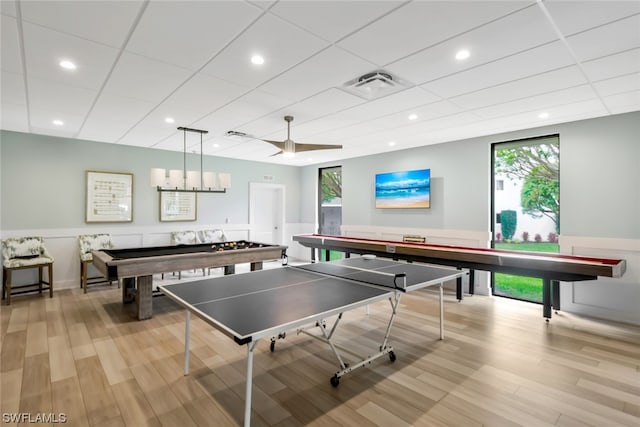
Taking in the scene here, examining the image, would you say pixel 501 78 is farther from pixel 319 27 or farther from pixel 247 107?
pixel 247 107

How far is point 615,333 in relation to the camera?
361 cm

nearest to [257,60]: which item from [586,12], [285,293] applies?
[285,293]

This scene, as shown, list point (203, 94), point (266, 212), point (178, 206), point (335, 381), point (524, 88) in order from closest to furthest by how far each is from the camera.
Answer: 1. point (335, 381)
2. point (524, 88)
3. point (203, 94)
4. point (178, 206)
5. point (266, 212)

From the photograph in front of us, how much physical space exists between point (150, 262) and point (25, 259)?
2.59 m

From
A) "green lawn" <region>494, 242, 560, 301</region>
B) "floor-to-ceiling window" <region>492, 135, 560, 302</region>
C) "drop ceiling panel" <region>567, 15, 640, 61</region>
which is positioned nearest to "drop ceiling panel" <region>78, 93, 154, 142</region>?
"drop ceiling panel" <region>567, 15, 640, 61</region>

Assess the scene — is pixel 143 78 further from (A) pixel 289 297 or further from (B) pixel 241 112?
(A) pixel 289 297

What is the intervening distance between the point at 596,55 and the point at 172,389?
4.17 metres

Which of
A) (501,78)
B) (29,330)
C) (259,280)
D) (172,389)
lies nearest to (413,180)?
(501,78)

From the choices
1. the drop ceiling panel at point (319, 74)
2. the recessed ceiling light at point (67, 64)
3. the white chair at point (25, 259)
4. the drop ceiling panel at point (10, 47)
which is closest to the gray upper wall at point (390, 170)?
the white chair at point (25, 259)

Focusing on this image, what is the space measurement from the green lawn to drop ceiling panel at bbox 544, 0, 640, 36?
3.61m

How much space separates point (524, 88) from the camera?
318 centimetres

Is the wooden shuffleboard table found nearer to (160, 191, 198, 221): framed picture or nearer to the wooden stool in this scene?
(160, 191, 198, 221): framed picture

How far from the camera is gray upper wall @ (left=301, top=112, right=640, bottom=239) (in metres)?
4.00

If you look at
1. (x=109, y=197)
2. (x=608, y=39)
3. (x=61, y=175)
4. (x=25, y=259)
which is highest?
(x=608, y=39)
